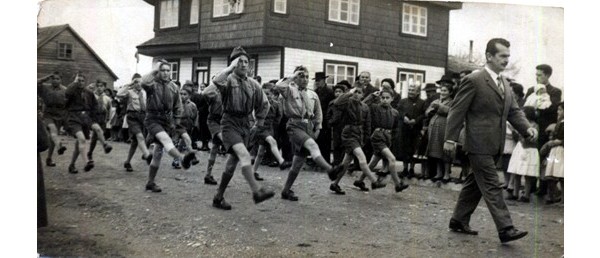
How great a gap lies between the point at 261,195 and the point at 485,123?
5.94 feet

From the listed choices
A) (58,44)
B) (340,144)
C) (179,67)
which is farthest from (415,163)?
(58,44)

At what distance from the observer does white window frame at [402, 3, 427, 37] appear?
177 inches

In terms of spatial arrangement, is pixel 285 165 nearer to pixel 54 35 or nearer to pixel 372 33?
pixel 372 33

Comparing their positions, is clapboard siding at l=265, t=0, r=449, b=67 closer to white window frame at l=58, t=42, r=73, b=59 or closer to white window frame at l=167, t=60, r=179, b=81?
white window frame at l=167, t=60, r=179, b=81

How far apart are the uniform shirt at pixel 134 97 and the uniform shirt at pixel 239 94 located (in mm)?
601

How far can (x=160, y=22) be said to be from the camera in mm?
4566

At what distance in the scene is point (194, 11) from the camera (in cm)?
452

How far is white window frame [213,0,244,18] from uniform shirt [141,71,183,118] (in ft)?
2.18

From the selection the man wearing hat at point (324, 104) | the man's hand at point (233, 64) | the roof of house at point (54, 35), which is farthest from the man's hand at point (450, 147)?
the roof of house at point (54, 35)

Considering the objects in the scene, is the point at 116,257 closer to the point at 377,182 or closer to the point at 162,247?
the point at 162,247

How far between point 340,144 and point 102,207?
1.97 m

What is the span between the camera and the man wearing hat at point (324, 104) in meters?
4.51

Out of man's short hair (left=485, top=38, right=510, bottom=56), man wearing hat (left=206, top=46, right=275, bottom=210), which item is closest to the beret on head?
man wearing hat (left=206, top=46, right=275, bottom=210)

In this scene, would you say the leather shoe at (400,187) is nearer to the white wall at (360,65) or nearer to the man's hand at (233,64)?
the white wall at (360,65)
